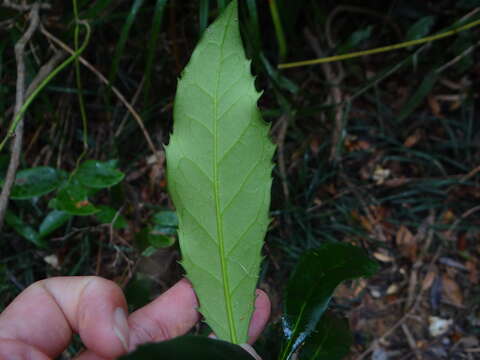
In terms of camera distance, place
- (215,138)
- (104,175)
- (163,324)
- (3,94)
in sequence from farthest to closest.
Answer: (3,94)
(104,175)
(163,324)
(215,138)

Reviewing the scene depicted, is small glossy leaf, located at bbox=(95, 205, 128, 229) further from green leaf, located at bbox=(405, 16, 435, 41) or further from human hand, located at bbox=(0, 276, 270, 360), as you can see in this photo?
green leaf, located at bbox=(405, 16, 435, 41)

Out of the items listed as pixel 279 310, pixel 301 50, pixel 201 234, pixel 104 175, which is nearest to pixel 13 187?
pixel 104 175

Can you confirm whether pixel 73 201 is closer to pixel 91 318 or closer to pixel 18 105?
pixel 18 105

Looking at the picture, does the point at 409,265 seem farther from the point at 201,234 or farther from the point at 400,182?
the point at 201,234

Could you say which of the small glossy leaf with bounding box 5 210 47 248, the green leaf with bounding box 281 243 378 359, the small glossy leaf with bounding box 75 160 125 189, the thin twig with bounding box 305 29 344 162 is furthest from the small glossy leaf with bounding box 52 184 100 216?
the thin twig with bounding box 305 29 344 162

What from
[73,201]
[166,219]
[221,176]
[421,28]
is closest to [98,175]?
[73,201]

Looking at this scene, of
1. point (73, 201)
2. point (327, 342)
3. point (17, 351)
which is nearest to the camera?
point (17, 351)
